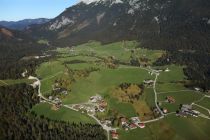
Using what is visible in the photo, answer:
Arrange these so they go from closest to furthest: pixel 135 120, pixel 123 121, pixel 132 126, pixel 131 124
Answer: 1. pixel 132 126
2. pixel 131 124
3. pixel 123 121
4. pixel 135 120

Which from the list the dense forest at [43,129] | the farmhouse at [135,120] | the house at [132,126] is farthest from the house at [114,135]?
the farmhouse at [135,120]

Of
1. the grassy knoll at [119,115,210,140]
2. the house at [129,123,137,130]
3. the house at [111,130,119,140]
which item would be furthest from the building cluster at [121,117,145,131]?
the house at [111,130,119,140]

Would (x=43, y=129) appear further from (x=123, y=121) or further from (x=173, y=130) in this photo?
(x=173, y=130)

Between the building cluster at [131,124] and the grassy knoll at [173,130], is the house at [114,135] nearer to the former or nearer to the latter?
the grassy knoll at [173,130]

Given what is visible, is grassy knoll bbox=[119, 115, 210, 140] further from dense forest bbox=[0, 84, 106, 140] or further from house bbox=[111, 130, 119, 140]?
dense forest bbox=[0, 84, 106, 140]

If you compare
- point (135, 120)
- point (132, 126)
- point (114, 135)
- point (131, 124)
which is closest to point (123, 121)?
point (131, 124)

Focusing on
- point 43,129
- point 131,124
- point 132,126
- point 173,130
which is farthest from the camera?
point 131,124

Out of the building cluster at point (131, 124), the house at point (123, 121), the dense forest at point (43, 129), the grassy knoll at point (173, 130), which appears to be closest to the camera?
the dense forest at point (43, 129)

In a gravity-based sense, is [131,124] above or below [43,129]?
above

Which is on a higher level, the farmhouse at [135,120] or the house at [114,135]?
the farmhouse at [135,120]

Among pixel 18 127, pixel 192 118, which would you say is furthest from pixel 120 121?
pixel 18 127

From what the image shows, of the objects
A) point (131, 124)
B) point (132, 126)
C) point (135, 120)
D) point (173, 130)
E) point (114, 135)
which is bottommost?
point (114, 135)

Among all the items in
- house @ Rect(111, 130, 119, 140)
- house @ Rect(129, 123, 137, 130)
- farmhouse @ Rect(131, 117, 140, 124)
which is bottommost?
house @ Rect(111, 130, 119, 140)
